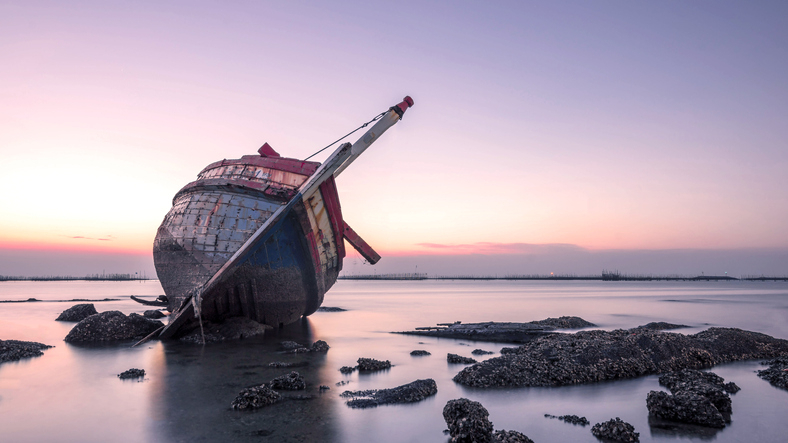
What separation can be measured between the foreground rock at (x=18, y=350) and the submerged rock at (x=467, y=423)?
37.9 feet

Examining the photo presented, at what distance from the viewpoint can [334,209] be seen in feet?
51.5

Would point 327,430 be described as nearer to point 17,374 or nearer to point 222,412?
point 222,412

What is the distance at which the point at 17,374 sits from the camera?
9.28 metres

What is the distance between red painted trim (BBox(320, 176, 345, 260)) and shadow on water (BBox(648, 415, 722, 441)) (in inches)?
440

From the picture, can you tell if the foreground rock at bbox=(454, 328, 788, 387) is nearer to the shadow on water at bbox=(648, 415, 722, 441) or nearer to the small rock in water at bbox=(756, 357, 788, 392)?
the small rock in water at bbox=(756, 357, 788, 392)

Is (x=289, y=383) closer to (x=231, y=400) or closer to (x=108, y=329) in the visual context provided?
(x=231, y=400)

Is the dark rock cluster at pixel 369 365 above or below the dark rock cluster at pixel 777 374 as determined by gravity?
below

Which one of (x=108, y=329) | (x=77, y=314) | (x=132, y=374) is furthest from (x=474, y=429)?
(x=77, y=314)

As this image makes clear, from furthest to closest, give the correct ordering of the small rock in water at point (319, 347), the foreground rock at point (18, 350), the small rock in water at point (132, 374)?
the small rock in water at point (319, 347) → the foreground rock at point (18, 350) → the small rock in water at point (132, 374)

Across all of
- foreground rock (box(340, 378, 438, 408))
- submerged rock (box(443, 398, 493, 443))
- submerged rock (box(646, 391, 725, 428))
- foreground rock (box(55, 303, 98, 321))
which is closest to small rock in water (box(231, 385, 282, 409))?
foreground rock (box(340, 378, 438, 408))

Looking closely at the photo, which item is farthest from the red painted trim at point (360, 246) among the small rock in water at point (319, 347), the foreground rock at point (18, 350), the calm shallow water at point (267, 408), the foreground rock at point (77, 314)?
the foreground rock at point (77, 314)

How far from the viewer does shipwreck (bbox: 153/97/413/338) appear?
506 inches

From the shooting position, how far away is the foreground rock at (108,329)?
562 inches

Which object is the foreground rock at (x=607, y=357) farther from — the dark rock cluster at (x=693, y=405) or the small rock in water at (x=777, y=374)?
the dark rock cluster at (x=693, y=405)
